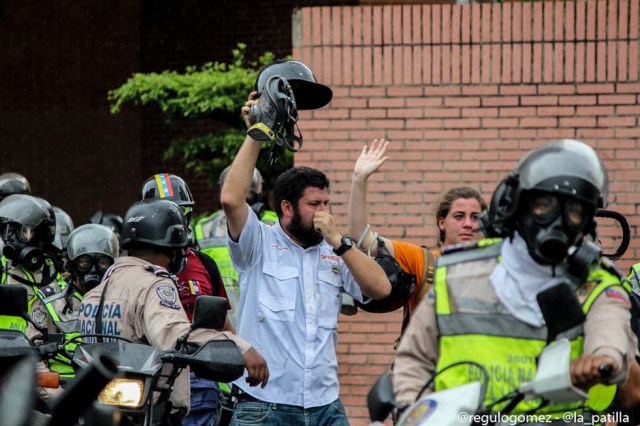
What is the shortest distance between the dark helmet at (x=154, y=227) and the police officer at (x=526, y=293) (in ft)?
6.95

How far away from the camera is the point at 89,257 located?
750cm

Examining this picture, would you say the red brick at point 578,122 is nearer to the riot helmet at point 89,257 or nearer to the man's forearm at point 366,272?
the riot helmet at point 89,257

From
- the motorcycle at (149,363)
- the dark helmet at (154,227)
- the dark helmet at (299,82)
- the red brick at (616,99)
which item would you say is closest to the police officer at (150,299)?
the dark helmet at (154,227)

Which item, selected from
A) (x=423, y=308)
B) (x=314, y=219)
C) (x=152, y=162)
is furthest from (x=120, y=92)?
(x=423, y=308)

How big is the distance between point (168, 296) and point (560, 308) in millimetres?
2220

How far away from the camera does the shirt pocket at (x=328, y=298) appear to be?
5.95 meters

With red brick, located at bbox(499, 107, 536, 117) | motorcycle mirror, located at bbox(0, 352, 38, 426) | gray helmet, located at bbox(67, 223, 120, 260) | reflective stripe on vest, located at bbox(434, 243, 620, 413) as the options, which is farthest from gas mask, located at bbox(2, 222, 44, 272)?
motorcycle mirror, located at bbox(0, 352, 38, 426)

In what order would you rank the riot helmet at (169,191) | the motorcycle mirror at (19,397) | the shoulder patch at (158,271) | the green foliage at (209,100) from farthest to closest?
1. the green foliage at (209,100)
2. the riot helmet at (169,191)
3. the shoulder patch at (158,271)
4. the motorcycle mirror at (19,397)

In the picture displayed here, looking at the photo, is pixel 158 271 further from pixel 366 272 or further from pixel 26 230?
pixel 26 230

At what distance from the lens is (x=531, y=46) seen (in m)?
9.25

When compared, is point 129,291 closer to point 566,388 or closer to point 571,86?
point 566,388

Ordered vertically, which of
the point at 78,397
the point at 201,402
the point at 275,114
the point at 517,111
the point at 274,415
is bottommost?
the point at 201,402

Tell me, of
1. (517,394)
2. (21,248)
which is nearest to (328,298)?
(517,394)

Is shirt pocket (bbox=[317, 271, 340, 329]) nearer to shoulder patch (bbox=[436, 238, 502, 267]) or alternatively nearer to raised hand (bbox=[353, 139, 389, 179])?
raised hand (bbox=[353, 139, 389, 179])
